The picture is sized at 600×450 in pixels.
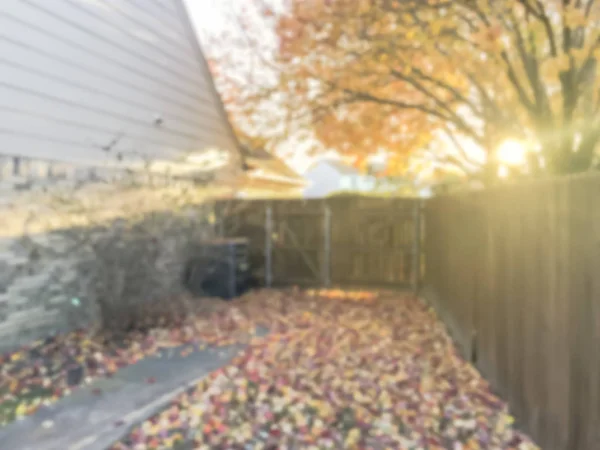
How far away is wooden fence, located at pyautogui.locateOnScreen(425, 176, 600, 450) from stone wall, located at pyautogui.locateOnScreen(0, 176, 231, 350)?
4.21 m

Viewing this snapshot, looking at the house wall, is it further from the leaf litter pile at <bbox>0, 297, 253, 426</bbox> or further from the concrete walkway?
the concrete walkway

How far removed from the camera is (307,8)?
8070mm

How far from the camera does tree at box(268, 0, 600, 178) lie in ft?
22.5

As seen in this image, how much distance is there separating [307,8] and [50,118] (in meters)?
3.89

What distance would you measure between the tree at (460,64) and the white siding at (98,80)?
6.41ft

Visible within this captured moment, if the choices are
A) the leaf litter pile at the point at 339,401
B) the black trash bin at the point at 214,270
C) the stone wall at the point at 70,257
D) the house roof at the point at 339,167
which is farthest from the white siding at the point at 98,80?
the house roof at the point at 339,167

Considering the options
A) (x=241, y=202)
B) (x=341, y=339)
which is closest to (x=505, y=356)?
(x=341, y=339)

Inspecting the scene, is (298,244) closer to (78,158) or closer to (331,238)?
(331,238)

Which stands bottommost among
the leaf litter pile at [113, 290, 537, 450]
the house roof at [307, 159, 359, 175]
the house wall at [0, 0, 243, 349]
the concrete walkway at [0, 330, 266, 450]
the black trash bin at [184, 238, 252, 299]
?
the leaf litter pile at [113, 290, 537, 450]

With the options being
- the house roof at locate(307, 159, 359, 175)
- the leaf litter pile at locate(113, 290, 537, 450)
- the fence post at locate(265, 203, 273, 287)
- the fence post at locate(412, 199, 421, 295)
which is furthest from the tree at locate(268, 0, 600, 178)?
the house roof at locate(307, 159, 359, 175)

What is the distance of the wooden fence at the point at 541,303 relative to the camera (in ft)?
10.0

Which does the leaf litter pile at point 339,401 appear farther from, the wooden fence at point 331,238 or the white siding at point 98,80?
the wooden fence at point 331,238

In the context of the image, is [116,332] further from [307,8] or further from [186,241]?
[307,8]

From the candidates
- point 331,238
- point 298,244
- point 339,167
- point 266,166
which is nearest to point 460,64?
point 331,238
